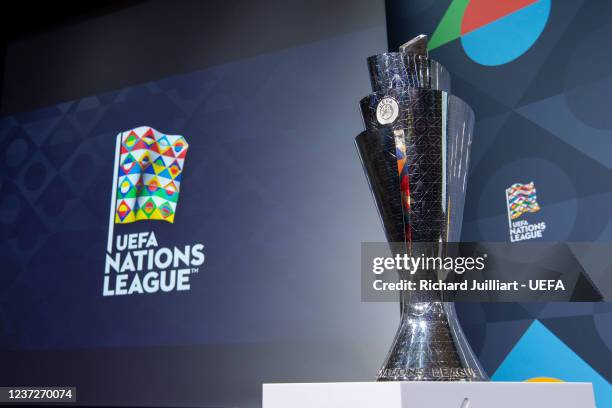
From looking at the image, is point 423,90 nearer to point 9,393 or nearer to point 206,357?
point 206,357

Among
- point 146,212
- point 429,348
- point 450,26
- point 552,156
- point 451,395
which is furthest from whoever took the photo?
point 146,212

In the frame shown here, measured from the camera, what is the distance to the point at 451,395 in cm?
64

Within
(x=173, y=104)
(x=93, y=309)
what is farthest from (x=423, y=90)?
(x=93, y=309)

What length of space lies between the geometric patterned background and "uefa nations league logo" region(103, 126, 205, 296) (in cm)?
98

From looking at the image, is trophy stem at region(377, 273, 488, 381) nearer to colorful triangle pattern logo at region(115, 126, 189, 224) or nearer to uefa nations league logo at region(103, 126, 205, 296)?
uefa nations league logo at region(103, 126, 205, 296)

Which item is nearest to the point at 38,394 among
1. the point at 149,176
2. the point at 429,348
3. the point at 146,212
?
the point at 146,212

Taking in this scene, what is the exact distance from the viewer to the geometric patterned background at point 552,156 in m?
1.22

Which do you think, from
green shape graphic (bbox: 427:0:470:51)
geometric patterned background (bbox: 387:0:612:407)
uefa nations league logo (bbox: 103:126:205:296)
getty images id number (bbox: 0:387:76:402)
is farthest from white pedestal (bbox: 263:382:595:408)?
getty images id number (bbox: 0:387:76:402)

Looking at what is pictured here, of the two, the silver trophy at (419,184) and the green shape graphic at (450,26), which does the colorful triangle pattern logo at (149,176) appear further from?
the silver trophy at (419,184)

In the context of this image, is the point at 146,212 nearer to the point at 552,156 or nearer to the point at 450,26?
the point at 450,26

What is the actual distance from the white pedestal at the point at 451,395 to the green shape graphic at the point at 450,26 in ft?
3.73

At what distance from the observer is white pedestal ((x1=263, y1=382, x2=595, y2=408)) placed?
0.63 metres

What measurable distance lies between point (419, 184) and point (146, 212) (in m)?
Result: 1.40

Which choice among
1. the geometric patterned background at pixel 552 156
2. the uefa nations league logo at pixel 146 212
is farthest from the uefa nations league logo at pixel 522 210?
the uefa nations league logo at pixel 146 212
